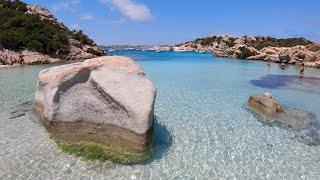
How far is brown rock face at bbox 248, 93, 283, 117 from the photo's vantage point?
15094 mm

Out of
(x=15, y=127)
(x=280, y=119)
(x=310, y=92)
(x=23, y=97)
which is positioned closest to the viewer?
(x=15, y=127)

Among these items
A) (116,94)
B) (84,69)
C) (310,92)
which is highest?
(84,69)

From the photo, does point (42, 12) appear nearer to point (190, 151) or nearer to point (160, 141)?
point (160, 141)

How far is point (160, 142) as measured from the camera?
11.0m

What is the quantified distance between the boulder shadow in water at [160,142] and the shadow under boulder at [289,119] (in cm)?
441

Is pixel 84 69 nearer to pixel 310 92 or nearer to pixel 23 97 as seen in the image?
pixel 23 97

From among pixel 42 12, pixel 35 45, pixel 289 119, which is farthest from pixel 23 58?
pixel 289 119

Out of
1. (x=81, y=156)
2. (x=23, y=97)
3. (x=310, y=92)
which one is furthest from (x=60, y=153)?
(x=310, y=92)

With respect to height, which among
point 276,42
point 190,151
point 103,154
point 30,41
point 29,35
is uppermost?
point 29,35

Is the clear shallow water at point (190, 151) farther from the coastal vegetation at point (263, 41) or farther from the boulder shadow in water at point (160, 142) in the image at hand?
the coastal vegetation at point (263, 41)

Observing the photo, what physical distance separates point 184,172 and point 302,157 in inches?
153

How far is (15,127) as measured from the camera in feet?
40.5

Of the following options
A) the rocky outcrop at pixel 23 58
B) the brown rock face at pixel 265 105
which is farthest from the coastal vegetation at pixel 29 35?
the brown rock face at pixel 265 105

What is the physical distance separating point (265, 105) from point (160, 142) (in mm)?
6622
